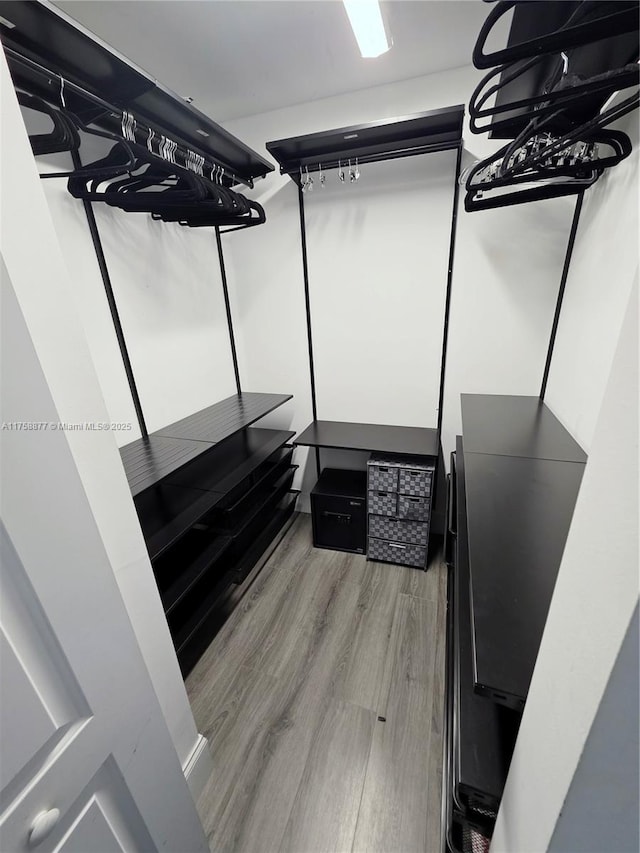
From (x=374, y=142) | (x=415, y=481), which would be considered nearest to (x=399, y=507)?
(x=415, y=481)

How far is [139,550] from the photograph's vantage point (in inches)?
37.4

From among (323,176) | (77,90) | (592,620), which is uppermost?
(323,176)

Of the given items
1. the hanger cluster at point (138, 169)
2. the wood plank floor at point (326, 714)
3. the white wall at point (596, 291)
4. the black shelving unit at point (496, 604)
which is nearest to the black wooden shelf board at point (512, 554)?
the black shelving unit at point (496, 604)

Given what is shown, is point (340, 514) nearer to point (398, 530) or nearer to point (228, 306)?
point (398, 530)

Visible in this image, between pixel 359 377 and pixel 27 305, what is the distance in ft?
6.42

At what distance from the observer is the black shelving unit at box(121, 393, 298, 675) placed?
5.06ft

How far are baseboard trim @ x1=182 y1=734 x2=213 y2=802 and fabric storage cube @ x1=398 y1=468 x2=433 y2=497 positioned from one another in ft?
4.98

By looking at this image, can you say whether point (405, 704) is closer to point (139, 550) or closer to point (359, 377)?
point (139, 550)

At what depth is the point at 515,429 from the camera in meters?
1.60

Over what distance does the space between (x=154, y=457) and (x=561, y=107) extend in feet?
6.33

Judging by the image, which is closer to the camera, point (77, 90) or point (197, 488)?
point (77, 90)

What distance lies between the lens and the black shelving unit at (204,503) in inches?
60.7

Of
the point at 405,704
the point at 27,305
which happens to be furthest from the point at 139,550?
the point at 405,704

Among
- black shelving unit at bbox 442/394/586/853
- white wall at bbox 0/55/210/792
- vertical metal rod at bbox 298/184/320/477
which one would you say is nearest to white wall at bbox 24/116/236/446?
vertical metal rod at bbox 298/184/320/477
